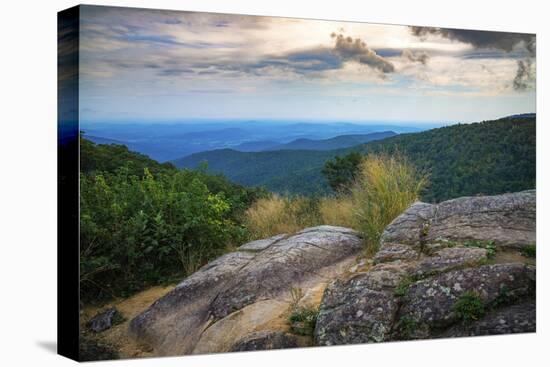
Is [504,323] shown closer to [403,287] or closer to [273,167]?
[403,287]

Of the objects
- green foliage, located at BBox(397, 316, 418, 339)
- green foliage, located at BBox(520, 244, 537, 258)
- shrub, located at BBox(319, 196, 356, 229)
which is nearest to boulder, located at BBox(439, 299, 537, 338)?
green foliage, located at BBox(397, 316, 418, 339)

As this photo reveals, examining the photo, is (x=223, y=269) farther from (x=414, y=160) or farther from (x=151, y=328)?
(x=414, y=160)

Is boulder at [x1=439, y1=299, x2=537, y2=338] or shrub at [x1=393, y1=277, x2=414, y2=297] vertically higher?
shrub at [x1=393, y1=277, x2=414, y2=297]

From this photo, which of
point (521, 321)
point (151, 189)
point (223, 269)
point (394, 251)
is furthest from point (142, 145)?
point (521, 321)

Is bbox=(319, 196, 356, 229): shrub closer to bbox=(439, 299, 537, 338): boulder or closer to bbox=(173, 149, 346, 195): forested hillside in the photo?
bbox=(173, 149, 346, 195): forested hillside

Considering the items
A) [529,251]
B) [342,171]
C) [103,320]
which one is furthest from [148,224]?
[529,251]

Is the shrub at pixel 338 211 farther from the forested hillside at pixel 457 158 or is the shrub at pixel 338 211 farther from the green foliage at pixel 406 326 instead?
the green foliage at pixel 406 326
